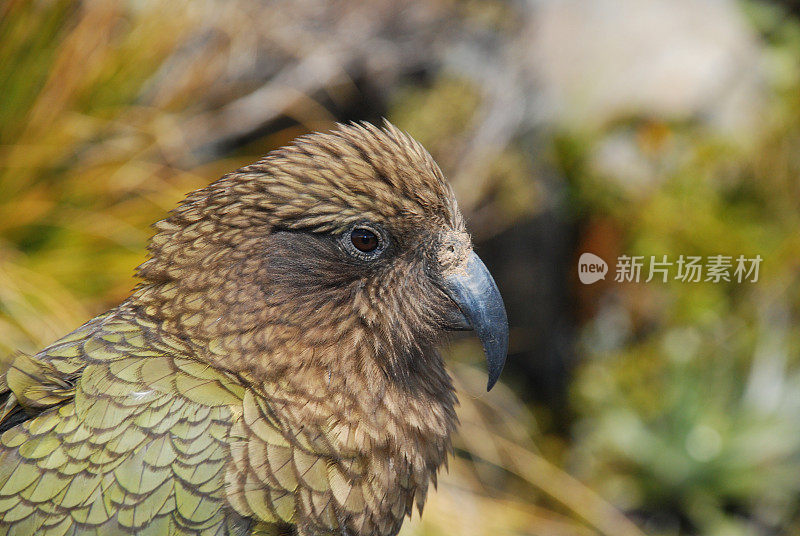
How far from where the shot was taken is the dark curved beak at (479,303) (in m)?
1.84

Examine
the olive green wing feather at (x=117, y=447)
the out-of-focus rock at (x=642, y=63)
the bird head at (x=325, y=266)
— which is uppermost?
the out-of-focus rock at (x=642, y=63)

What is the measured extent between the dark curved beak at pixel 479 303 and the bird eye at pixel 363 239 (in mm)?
→ 194

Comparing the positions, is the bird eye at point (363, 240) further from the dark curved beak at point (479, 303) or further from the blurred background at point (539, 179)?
the blurred background at point (539, 179)

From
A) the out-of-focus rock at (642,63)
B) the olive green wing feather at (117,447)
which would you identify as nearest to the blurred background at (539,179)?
the out-of-focus rock at (642,63)

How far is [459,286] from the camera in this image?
6.06ft

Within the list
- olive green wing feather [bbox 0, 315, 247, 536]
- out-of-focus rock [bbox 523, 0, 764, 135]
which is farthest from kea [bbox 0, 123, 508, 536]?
out-of-focus rock [bbox 523, 0, 764, 135]

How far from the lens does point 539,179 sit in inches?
191

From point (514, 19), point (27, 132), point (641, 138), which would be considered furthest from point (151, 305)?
point (641, 138)

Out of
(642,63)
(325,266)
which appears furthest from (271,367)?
(642,63)

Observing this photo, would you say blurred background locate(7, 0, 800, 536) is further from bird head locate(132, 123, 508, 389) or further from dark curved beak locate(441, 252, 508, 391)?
dark curved beak locate(441, 252, 508, 391)

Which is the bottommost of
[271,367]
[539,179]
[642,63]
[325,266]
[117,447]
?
[117,447]

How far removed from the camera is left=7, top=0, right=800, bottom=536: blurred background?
3.47 m

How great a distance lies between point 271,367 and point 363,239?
35cm

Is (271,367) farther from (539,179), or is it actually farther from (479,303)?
(539,179)
